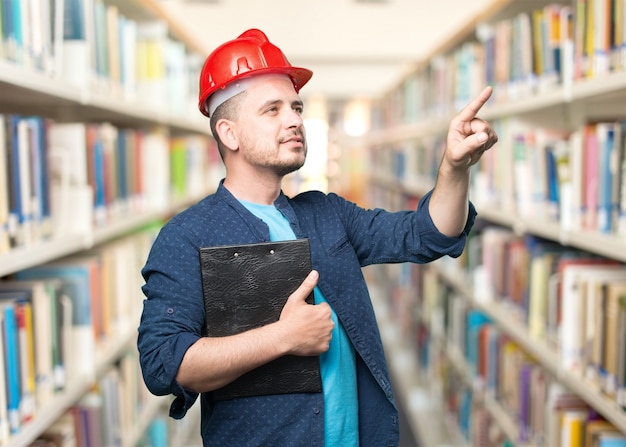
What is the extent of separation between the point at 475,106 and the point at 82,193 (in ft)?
4.52

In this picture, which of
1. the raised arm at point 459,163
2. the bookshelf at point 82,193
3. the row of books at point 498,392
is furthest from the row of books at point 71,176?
the row of books at point 498,392

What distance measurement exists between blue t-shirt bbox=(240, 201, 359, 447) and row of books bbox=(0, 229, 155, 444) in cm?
72

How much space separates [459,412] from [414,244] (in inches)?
98.9

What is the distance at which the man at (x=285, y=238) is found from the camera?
4.21ft

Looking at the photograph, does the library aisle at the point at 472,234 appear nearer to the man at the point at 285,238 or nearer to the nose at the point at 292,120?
the man at the point at 285,238

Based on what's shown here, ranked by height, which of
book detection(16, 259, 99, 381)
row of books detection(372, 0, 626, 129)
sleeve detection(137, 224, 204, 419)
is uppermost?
row of books detection(372, 0, 626, 129)

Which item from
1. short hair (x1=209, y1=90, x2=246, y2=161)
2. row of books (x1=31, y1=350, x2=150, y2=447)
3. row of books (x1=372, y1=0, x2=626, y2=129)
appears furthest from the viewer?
row of books (x1=31, y1=350, x2=150, y2=447)

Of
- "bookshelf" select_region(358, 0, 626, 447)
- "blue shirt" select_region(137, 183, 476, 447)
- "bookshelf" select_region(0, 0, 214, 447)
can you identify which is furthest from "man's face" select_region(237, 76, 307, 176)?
"bookshelf" select_region(358, 0, 626, 447)

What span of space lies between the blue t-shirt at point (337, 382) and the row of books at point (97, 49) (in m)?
0.78

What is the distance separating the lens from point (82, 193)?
2213 millimetres

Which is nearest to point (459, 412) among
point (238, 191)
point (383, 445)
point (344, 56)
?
point (383, 445)

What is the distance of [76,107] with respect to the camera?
256 cm

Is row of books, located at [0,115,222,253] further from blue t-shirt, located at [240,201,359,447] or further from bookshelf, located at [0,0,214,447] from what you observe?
blue t-shirt, located at [240,201,359,447]

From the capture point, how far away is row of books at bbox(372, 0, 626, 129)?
193 cm
